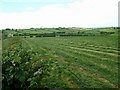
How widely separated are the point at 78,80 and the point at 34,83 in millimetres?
5716

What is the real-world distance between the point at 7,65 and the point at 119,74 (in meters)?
7.21

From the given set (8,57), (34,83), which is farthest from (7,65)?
(34,83)

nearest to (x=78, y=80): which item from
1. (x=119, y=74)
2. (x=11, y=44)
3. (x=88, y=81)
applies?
(x=88, y=81)

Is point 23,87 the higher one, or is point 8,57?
point 8,57

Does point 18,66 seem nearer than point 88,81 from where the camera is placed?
Yes

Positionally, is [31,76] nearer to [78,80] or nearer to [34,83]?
[34,83]

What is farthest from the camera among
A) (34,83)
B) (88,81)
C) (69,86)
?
(88,81)

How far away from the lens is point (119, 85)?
12.0 meters

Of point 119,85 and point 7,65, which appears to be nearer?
point 7,65

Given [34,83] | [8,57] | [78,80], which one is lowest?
[78,80]

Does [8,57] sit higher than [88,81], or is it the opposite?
[8,57]

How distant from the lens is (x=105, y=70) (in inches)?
623

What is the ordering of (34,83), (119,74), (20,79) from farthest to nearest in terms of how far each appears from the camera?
(119,74)
(20,79)
(34,83)

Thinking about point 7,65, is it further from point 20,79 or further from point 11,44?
point 11,44
